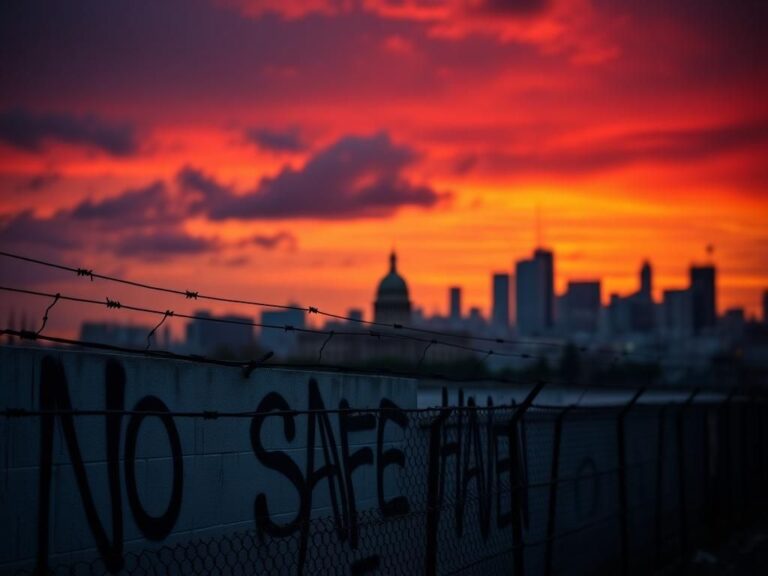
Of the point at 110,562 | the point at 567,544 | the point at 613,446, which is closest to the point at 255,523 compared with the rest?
the point at 110,562

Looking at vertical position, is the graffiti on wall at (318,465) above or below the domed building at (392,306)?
below

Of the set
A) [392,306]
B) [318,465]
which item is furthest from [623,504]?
[392,306]

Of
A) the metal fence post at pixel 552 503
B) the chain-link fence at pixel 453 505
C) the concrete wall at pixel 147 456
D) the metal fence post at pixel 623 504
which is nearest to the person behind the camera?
the concrete wall at pixel 147 456

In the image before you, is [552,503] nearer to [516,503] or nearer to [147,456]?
[516,503]

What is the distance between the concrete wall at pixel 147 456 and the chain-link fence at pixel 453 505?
51mm

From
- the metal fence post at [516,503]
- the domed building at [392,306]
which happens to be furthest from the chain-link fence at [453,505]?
the domed building at [392,306]

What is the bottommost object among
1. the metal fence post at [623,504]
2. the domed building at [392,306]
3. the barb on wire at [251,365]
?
the metal fence post at [623,504]

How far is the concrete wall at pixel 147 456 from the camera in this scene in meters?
5.25

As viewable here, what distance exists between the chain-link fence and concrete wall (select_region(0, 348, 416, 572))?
0.05m

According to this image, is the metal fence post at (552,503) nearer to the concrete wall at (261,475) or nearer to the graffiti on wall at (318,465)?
the concrete wall at (261,475)

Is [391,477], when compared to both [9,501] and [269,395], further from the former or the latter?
[9,501]

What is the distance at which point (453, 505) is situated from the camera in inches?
285

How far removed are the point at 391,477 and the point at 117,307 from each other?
2.88 meters

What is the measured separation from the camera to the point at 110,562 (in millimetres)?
5734
